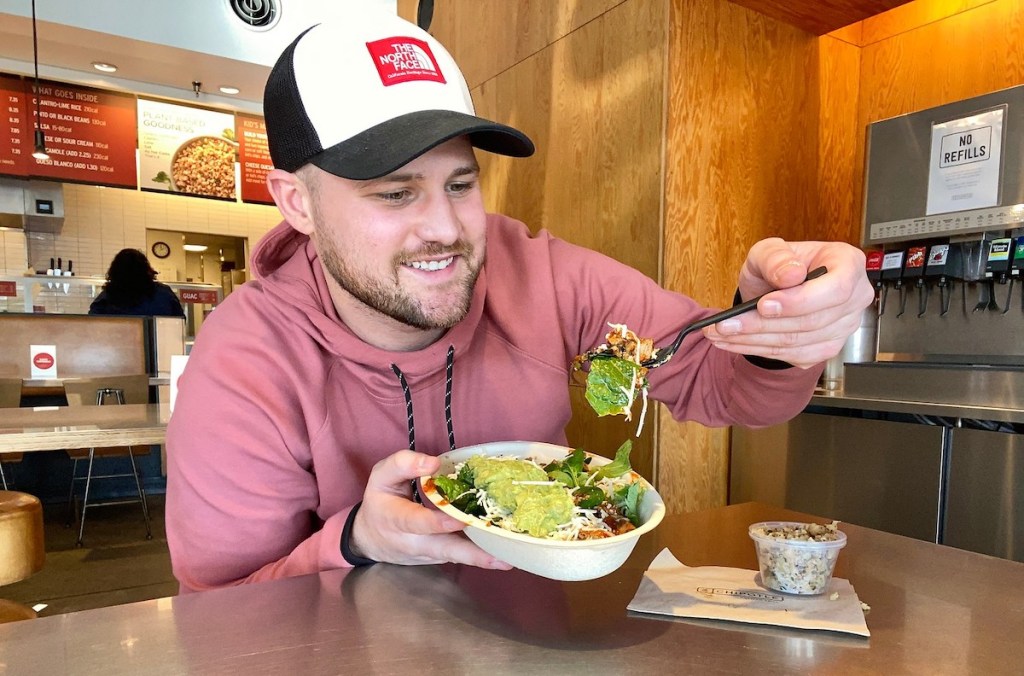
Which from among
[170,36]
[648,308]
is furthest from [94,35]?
[648,308]

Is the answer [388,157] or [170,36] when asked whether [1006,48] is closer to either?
[388,157]

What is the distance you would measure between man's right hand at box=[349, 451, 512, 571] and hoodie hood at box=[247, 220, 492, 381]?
31 cm

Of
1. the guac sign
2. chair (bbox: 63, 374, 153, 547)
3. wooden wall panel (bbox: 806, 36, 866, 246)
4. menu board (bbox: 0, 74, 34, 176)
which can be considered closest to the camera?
wooden wall panel (bbox: 806, 36, 866, 246)

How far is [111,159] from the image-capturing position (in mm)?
5977

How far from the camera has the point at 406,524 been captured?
83cm

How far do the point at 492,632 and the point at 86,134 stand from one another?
6687 mm

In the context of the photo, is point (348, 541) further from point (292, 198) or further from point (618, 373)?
point (292, 198)

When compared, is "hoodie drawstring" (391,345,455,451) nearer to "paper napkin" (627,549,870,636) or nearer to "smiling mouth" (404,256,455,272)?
"smiling mouth" (404,256,455,272)

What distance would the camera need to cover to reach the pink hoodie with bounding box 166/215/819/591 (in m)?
1.03

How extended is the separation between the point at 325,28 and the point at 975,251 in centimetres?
242

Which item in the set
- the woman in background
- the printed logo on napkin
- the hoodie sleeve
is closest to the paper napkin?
the hoodie sleeve

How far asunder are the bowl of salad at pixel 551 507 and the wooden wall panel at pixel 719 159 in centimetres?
185

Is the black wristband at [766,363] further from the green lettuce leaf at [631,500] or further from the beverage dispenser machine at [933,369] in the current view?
the beverage dispenser machine at [933,369]

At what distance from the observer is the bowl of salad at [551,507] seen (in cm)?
71
